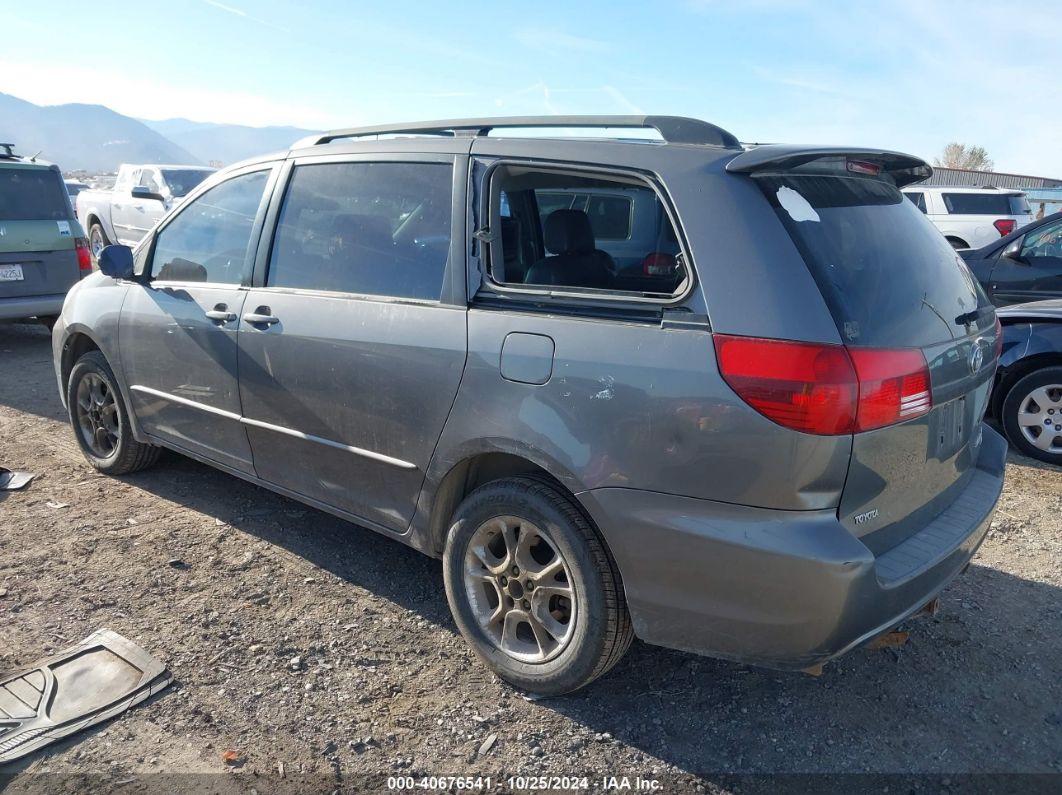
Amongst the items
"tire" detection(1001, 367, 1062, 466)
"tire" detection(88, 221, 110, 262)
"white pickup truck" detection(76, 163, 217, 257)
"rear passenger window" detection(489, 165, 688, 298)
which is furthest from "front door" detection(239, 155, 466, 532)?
"tire" detection(88, 221, 110, 262)

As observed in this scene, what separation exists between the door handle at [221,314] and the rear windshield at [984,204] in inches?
591

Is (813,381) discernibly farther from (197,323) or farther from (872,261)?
(197,323)

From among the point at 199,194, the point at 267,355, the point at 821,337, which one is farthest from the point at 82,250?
the point at 821,337

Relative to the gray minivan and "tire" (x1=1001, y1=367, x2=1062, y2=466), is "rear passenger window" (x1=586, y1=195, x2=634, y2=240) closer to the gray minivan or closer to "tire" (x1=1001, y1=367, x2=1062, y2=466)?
the gray minivan

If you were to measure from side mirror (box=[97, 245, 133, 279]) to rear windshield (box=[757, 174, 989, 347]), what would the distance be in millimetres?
3368

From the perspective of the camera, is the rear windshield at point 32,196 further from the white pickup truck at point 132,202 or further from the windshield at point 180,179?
the windshield at point 180,179

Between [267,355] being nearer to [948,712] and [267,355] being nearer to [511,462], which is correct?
[511,462]

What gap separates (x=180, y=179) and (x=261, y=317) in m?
14.2

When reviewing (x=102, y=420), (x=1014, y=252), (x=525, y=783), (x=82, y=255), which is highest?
(x=1014, y=252)

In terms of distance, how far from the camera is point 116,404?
4.54 meters

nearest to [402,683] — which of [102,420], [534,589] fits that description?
[534,589]

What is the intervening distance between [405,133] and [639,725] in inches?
97.1

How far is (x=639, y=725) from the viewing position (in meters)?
2.73

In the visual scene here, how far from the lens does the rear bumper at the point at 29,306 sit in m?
7.82
